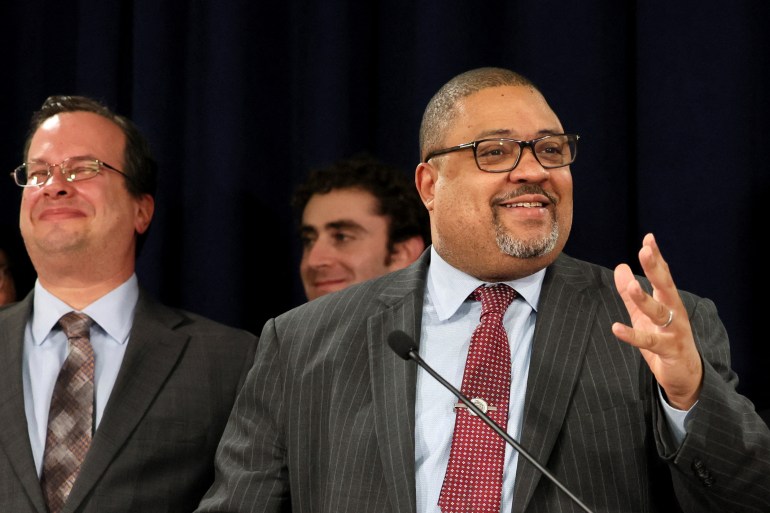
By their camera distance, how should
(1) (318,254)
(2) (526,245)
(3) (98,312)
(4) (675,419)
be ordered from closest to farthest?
1. (4) (675,419)
2. (2) (526,245)
3. (3) (98,312)
4. (1) (318,254)

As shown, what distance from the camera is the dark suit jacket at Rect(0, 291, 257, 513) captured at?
1.99 m

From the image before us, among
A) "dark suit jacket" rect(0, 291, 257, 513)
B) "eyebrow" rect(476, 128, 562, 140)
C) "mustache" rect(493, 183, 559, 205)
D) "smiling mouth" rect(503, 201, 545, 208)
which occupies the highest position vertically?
"eyebrow" rect(476, 128, 562, 140)

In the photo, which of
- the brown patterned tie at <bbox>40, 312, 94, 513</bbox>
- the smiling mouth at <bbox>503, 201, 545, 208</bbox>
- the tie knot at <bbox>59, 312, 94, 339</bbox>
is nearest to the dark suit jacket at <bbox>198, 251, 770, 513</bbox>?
the smiling mouth at <bbox>503, 201, 545, 208</bbox>

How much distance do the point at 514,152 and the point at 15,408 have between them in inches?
42.2

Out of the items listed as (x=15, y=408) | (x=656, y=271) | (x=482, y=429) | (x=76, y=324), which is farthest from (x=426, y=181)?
(x=15, y=408)

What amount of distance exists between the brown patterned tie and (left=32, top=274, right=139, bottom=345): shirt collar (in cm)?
4

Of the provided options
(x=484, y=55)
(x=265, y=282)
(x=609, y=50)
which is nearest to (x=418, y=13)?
(x=484, y=55)

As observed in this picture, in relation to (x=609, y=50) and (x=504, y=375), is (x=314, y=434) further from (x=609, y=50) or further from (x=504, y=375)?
(x=609, y=50)

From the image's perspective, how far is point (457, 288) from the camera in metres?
1.87

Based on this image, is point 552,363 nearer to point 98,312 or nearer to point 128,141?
point 98,312

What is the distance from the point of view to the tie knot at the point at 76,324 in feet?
7.20

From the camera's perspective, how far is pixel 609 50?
248 cm

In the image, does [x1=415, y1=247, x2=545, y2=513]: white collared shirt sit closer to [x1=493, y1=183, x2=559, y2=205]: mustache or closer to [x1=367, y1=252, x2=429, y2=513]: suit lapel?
[x1=367, y1=252, x2=429, y2=513]: suit lapel

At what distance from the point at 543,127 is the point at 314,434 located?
2.15 feet
